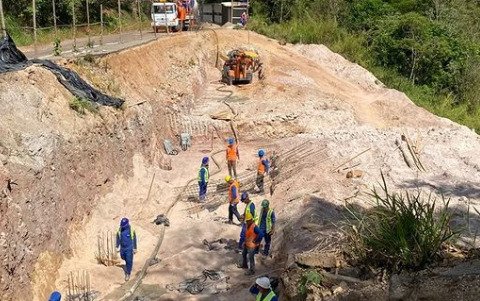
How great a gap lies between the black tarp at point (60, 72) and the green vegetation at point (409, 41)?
16.2 metres

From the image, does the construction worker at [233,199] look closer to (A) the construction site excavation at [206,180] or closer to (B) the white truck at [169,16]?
(A) the construction site excavation at [206,180]

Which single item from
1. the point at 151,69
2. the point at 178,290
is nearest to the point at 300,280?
the point at 178,290

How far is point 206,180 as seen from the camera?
51.8 feet

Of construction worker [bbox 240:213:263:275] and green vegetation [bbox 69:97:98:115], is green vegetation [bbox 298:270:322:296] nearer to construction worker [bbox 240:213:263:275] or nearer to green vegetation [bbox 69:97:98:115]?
construction worker [bbox 240:213:263:275]

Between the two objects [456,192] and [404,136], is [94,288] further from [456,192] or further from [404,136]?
[404,136]

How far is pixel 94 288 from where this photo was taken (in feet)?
36.6

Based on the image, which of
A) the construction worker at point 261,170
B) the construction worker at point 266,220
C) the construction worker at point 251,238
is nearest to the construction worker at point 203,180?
the construction worker at point 261,170

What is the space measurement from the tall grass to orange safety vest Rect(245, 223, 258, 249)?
16512mm

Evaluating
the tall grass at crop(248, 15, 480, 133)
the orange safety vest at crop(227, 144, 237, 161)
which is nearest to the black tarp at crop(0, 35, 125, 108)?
the orange safety vest at crop(227, 144, 237, 161)

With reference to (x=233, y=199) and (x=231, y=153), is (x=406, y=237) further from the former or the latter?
(x=231, y=153)

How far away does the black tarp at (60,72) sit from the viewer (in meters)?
13.9

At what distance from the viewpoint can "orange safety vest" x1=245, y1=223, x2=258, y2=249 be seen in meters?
11.4

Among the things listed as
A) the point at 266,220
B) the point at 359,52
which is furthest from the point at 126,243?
the point at 359,52

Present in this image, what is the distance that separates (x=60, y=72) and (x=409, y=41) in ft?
66.0
